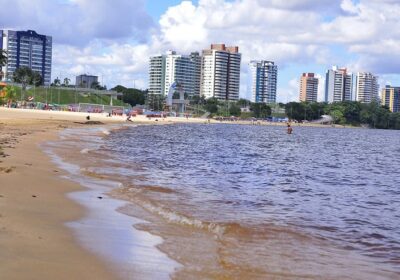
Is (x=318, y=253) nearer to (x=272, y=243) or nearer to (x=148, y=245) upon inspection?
(x=272, y=243)

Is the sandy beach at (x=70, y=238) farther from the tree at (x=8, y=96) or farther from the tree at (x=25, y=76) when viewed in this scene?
the tree at (x=25, y=76)

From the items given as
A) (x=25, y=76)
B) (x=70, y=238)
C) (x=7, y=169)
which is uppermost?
(x=25, y=76)

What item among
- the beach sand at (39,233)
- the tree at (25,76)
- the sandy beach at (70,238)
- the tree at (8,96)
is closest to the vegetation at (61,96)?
the tree at (25,76)

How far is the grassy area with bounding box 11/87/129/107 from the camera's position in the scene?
17050 cm

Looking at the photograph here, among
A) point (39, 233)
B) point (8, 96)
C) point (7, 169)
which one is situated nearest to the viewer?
point (39, 233)

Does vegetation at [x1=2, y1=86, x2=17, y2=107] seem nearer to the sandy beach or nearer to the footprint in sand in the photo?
the footprint in sand

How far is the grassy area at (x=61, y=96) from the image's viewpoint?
559 ft

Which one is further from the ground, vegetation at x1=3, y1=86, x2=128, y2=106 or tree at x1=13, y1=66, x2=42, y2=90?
tree at x1=13, y1=66, x2=42, y2=90

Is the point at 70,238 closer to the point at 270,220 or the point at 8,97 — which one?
the point at 270,220

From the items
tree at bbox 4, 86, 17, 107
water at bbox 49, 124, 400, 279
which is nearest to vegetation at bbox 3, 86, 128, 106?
tree at bbox 4, 86, 17, 107

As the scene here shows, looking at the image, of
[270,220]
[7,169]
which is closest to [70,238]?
[270,220]

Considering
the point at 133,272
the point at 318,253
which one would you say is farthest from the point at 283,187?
the point at 133,272

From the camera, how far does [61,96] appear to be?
17925 cm

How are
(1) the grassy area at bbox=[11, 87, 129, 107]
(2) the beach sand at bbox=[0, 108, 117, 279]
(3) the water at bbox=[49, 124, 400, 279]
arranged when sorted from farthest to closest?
(1) the grassy area at bbox=[11, 87, 129, 107]
(3) the water at bbox=[49, 124, 400, 279]
(2) the beach sand at bbox=[0, 108, 117, 279]
